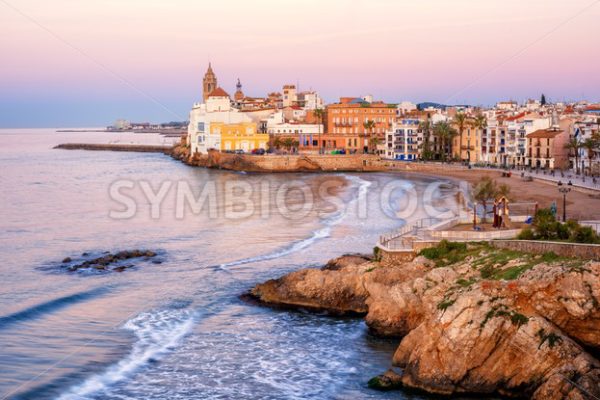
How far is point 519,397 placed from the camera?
59.4ft

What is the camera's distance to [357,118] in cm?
11444

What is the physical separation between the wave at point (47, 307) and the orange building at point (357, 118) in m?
85.3

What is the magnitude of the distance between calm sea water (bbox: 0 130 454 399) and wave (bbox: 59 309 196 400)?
5 centimetres

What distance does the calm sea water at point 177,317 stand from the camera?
20.2m

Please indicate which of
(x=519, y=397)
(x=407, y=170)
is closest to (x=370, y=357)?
→ (x=519, y=397)

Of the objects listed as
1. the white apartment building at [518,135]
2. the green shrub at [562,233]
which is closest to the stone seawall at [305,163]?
the white apartment building at [518,135]

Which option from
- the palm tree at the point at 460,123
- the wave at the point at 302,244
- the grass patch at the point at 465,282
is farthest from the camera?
the palm tree at the point at 460,123

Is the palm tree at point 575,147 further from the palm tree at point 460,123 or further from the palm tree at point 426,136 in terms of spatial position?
the palm tree at point 426,136

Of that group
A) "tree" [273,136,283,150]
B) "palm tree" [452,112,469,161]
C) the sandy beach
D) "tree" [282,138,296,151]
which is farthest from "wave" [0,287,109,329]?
"tree" [273,136,283,150]

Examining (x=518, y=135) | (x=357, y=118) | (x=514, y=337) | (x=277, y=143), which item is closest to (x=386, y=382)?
(x=514, y=337)

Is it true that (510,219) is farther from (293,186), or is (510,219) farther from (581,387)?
(293,186)

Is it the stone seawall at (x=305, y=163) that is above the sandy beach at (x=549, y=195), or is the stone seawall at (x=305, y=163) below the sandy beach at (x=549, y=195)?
above

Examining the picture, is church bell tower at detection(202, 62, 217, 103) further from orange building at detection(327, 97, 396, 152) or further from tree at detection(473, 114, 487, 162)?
tree at detection(473, 114, 487, 162)

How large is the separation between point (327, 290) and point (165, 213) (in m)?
30.4
